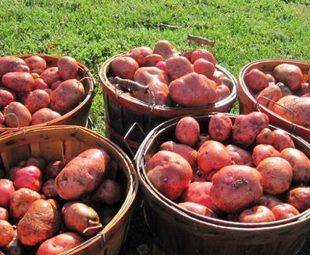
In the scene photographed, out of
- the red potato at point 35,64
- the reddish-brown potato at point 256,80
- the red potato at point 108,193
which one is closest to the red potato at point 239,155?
the red potato at point 108,193

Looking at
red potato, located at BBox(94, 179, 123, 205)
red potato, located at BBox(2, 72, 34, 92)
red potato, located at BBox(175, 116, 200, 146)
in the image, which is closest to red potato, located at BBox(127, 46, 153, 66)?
red potato, located at BBox(2, 72, 34, 92)

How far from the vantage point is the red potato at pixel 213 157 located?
3.07 m

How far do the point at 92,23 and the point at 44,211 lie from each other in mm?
4560

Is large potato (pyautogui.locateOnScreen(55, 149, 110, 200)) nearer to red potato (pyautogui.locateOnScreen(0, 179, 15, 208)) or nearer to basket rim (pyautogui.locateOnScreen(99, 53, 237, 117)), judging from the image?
red potato (pyautogui.locateOnScreen(0, 179, 15, 208))

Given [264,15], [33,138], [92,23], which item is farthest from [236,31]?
[33,138]

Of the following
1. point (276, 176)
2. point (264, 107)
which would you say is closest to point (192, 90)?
point (264, 107)

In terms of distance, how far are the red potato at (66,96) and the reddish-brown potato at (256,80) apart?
1.56m

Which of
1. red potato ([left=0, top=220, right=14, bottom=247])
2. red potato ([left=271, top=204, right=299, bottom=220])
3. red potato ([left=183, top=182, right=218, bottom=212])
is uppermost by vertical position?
red potato ([left=271, top=204, right=299, bottom=220])

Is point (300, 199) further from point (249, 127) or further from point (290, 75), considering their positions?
point (290, 75)

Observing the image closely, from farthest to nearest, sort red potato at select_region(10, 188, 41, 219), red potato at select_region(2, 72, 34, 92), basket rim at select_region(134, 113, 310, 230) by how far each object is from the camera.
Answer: red potato at select_region(2, 72, 34, 92) → red potato at select_region(10, 188, 41, 219) → basket rim at select_region(134, 113, 310, 230)

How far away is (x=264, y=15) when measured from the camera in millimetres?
7820

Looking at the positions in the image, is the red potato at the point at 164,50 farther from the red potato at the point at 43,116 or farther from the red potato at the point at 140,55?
the red potato at the point at 43,116

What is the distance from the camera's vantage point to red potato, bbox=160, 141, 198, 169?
3.24 m

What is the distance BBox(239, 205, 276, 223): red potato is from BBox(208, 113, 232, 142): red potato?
76cm
